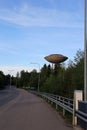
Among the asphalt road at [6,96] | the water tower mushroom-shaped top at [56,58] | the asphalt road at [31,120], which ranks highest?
the water tower mushroom-shaped top at [56,58]

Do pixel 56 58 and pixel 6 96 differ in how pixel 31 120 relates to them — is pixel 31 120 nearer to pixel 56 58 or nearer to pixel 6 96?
pixel 6 96

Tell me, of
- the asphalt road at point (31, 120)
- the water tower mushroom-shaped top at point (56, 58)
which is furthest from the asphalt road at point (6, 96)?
the asphalt road at point (31, 120)

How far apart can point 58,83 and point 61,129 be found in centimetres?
3905

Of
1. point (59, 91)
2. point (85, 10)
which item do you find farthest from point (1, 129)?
point (59, 91)

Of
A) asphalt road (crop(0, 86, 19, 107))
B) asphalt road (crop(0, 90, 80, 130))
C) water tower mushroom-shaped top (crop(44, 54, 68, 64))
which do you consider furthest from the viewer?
water tower mushroom-shaped top (crop(44, 54, 68, 64))

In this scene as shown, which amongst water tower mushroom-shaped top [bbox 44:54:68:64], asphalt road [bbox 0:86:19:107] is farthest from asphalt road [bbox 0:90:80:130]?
water tower mushroom-shaped top [bbox 44:54:68:64]

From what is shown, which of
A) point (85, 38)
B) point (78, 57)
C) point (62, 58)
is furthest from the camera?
point (62, 58)

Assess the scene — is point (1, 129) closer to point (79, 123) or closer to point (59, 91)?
point (79, 123)

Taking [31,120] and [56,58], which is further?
[56,58]

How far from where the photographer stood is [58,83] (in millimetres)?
53750

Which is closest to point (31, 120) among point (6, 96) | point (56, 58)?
point (6, 96)

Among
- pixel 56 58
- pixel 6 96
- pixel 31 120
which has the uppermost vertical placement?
pixel 56 58

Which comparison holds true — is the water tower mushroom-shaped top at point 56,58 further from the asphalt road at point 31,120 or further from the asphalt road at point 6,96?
the asphalt road at point 31,120

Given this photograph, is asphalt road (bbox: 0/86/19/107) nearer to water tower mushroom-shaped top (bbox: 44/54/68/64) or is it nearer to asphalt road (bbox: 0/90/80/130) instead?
water tower mushroom-shaped top (bbox: 44/54/68/64)
